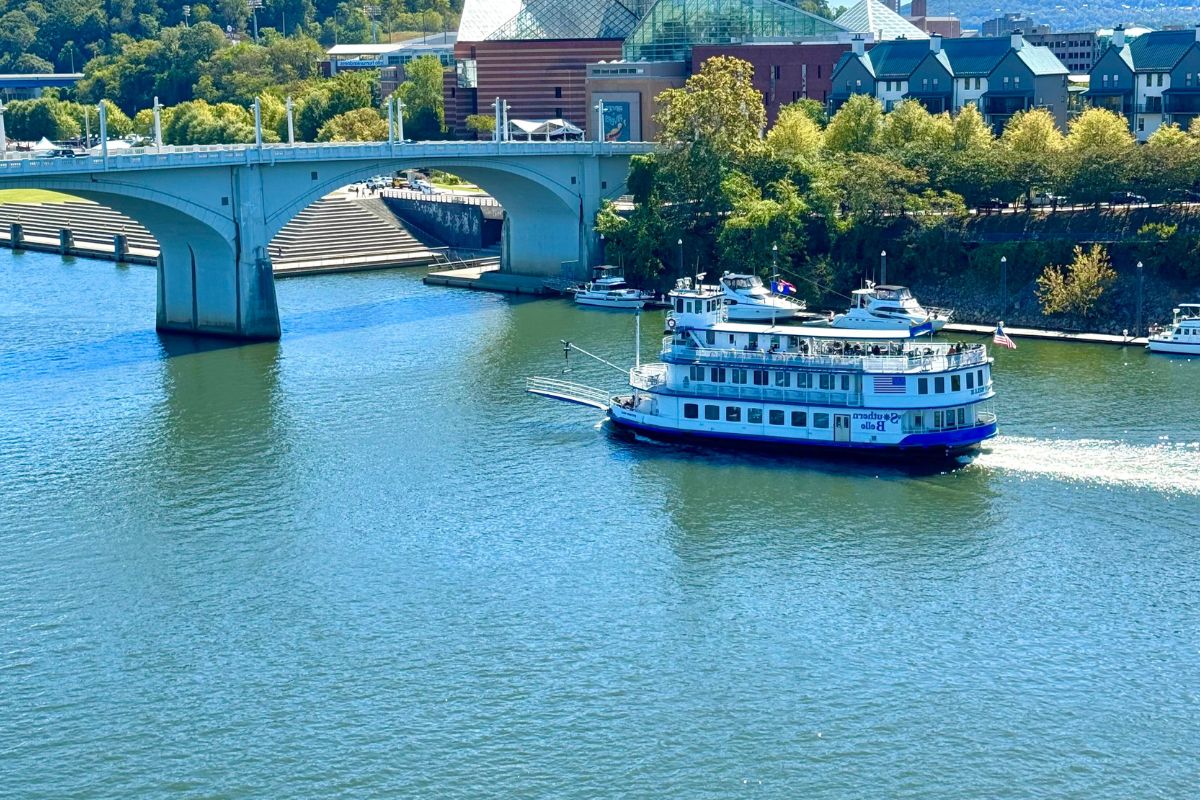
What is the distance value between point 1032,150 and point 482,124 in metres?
62.7

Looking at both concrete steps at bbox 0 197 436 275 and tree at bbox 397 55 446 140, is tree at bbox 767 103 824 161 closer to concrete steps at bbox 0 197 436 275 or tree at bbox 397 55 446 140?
concrete steps at bbox 0 197 436 275

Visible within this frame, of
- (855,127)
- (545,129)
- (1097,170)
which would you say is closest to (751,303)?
(1097,170)

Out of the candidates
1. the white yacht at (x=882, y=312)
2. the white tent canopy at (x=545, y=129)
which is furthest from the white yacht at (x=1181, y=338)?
the white tent canopy at (x=545, y=129)

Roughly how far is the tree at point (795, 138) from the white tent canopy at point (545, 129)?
23.3 metres

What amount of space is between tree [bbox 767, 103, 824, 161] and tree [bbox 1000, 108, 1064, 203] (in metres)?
11.9

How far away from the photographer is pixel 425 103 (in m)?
158

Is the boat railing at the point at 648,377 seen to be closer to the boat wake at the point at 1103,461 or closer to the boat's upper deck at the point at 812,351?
the boat's upper deck at the point at 812,351

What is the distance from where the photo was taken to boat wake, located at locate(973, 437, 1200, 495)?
56938mm

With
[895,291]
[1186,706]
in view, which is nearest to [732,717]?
[1186,706]

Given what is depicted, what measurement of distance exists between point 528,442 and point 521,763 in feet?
87.5

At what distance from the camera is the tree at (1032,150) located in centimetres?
9338

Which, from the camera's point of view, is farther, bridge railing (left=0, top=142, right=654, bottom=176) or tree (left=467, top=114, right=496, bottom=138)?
tree (left=467, top=114, right=496, bottom=138)

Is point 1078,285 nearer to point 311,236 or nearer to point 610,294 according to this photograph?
point 610,294

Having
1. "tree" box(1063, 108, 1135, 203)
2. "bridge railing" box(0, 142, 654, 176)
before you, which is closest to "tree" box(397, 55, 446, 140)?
"bridge railing" box(0, 142, 654, 176)
